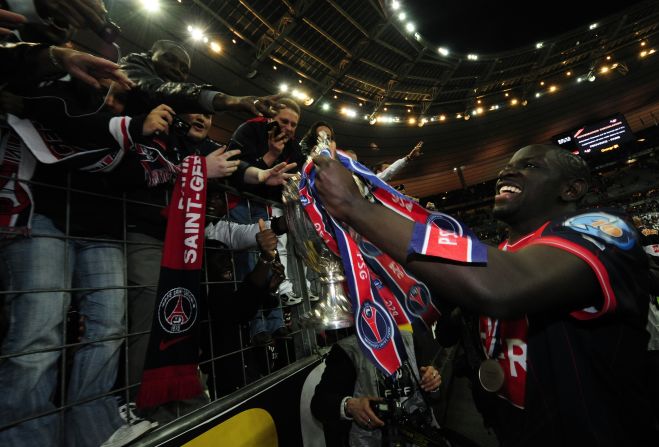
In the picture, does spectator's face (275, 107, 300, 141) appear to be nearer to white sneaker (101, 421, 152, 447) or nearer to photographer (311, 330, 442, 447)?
photographer (311, 330, 442, 447)

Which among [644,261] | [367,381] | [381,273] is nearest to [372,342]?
[381,273]

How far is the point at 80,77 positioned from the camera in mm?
1217

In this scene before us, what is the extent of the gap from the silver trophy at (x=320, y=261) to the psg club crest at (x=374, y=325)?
0.90 feet

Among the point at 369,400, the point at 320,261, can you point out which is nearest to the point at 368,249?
the point at 320,261

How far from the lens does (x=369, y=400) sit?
178cm

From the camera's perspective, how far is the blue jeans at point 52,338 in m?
0.89

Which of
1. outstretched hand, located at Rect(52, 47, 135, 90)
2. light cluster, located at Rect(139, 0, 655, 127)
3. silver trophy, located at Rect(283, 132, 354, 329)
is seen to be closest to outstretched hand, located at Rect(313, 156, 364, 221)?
silver trophy, located at Rect(283, 132, 354, 329)

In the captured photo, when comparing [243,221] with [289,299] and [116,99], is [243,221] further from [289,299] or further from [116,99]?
[116,99]

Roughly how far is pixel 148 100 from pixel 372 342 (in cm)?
170

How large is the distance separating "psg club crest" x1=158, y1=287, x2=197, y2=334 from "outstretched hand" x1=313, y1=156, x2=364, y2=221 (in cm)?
72

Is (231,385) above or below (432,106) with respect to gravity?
below

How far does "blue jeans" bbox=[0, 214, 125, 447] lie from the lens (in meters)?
0.89

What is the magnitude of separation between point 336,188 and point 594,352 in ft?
3.12

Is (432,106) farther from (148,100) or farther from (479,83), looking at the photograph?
(148,100)
